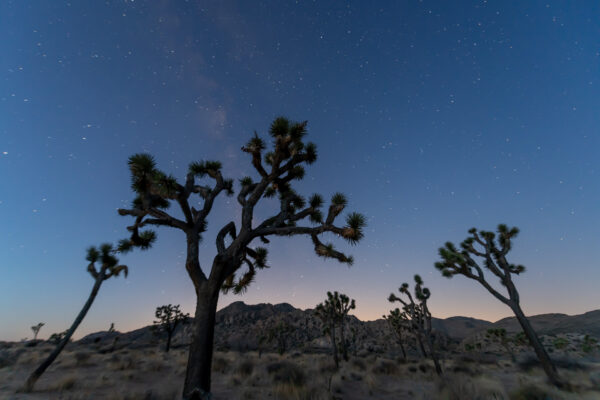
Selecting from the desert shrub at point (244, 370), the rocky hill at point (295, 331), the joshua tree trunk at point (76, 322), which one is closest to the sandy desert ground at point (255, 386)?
the desert shrub at point (244, 370)

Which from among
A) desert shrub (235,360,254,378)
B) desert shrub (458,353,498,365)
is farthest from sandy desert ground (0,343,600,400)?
desert shrub (458,353,498,365)

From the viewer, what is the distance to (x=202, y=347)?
18.7 feet

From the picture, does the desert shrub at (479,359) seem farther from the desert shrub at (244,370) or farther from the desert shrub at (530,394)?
the desert shrub at (244,370)

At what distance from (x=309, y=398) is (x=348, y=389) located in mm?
4592

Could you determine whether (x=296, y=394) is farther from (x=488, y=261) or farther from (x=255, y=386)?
(x=488, y=261)

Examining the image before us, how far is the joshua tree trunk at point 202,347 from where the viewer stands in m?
5.26

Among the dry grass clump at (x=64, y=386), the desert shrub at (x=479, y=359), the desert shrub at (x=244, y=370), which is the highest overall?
the dry grass clump at (x=64, y=386)

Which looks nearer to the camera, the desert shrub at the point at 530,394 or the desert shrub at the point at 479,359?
the desert shrub at the point at 530,394

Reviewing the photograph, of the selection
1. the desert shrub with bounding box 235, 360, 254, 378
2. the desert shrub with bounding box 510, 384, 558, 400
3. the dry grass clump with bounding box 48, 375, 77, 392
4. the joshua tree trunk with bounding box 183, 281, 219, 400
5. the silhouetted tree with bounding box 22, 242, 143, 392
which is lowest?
the desert shrub with bounding box 510, 384, 558, 400

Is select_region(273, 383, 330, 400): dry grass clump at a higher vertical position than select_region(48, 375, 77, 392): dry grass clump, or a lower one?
lower

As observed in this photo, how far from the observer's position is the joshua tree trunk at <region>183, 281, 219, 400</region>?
526 cm

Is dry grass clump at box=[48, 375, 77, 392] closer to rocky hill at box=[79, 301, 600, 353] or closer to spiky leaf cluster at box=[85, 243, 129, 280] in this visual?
spiky leaf cluster at box=[85, 243, 129, 280]

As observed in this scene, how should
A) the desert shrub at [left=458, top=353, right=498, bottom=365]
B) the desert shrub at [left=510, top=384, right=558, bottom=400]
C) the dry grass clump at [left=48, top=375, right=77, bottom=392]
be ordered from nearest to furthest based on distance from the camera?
the desert shrub at [left=510, top=384, right=558, bottom=400]
the dry grass clump at [left=48, top=375, right=77, bottom=392]
the desert shrub at [left=458, top=353, right=498, bottom=365]

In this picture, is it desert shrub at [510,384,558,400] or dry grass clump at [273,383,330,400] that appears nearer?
dry grass clump at [273,383,330,400]
